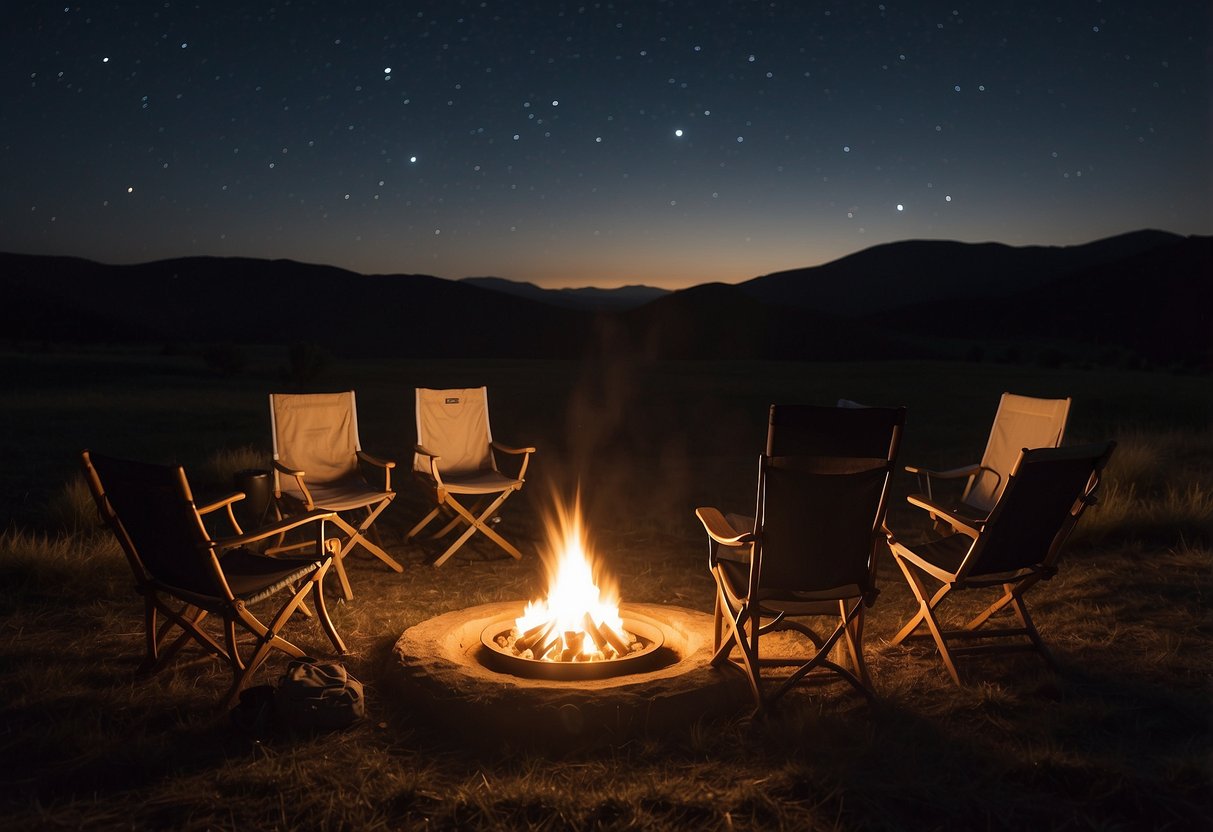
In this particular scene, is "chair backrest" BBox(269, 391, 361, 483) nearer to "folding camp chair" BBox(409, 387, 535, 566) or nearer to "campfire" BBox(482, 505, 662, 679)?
"folding camp chair" BBox(409, 387, 535, 566)

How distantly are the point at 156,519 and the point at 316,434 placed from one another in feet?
7.89

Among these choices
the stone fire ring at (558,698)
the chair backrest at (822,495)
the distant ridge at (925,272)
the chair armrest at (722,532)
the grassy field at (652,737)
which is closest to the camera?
the grassy field at (652,737)

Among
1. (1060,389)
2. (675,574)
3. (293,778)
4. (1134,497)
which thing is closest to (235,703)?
(293,778)

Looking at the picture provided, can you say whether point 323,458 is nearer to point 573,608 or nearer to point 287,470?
point 287,470

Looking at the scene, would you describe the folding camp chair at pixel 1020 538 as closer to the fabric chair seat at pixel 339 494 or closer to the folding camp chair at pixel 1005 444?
the folding camp chair at pixel 1005 444

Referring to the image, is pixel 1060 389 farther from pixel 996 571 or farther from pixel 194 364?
pixel 194 364

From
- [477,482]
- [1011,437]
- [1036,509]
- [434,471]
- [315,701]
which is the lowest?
[315,701]

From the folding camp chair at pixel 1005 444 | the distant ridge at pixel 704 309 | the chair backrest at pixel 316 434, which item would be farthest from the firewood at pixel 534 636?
the distant ridge at pixel 704 309

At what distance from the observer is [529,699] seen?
2.94 meters

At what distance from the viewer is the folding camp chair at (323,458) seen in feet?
16.5

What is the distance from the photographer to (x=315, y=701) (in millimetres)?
2945

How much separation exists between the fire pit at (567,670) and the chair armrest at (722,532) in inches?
18.6

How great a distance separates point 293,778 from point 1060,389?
19.3 metres

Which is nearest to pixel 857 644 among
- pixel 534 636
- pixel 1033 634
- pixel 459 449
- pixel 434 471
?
pixel 1033 634
